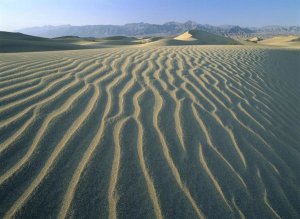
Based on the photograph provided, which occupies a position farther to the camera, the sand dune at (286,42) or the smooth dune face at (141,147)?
the sand dune at (286,42)

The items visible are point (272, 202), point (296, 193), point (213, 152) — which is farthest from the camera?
point (213, 152)

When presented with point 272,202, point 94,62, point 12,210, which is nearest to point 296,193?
point 272,202

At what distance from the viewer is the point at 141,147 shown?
293 cm

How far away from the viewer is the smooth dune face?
7.57 feet

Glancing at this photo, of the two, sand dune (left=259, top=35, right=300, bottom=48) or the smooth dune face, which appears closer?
the smooth dune face

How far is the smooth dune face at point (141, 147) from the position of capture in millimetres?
2309

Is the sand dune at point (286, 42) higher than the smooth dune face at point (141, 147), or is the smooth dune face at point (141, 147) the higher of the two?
the smooth dune face at point (141, 147)

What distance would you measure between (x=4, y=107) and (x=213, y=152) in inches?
90.5

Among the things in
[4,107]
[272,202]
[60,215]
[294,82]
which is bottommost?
[294,82]

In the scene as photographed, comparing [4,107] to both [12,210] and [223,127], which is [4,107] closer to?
[12,210]

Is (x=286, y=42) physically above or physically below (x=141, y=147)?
below

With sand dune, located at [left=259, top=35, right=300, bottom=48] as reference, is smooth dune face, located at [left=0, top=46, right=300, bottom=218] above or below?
above

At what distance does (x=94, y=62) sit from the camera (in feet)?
19.6

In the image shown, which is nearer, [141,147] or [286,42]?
[141,147]
